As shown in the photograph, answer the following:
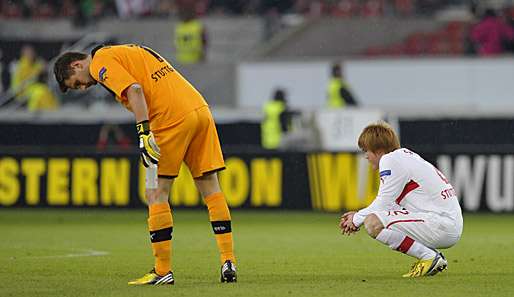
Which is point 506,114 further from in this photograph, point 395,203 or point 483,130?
point 395,203

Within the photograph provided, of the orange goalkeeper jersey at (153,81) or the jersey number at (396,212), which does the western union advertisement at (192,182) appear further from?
the orange goalkeeper jersey at (153,81)

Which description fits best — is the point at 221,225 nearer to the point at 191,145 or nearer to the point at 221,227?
the point at 221,227

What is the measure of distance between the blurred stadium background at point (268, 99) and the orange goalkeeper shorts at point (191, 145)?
3319 millimetres

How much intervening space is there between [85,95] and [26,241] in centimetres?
1285

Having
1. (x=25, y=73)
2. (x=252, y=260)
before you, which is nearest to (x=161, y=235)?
(x=252, y=260)

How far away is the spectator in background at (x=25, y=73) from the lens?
28.4m

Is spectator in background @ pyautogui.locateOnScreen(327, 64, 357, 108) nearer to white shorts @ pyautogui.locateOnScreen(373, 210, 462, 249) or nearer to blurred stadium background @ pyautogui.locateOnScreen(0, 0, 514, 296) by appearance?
blurred stadium background @ pyautogui.locateOnScreen(0, 0, 514, 296)

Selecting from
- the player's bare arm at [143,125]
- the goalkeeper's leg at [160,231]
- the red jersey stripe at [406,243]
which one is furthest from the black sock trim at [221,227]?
the red jersey stripe at [406,243]

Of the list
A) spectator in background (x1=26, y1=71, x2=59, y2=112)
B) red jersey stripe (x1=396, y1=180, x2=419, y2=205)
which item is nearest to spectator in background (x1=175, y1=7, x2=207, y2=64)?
spectator in background (x1=26, y1=71, x2=59, y2=112)

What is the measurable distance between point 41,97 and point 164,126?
17.7 meters

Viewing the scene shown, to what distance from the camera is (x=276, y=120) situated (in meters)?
23.7

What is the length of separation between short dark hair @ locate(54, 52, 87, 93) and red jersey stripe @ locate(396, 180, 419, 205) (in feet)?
8.41

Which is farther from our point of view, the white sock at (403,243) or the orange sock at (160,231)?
the white sock at (403,243)

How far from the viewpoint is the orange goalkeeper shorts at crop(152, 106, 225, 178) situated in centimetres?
987
